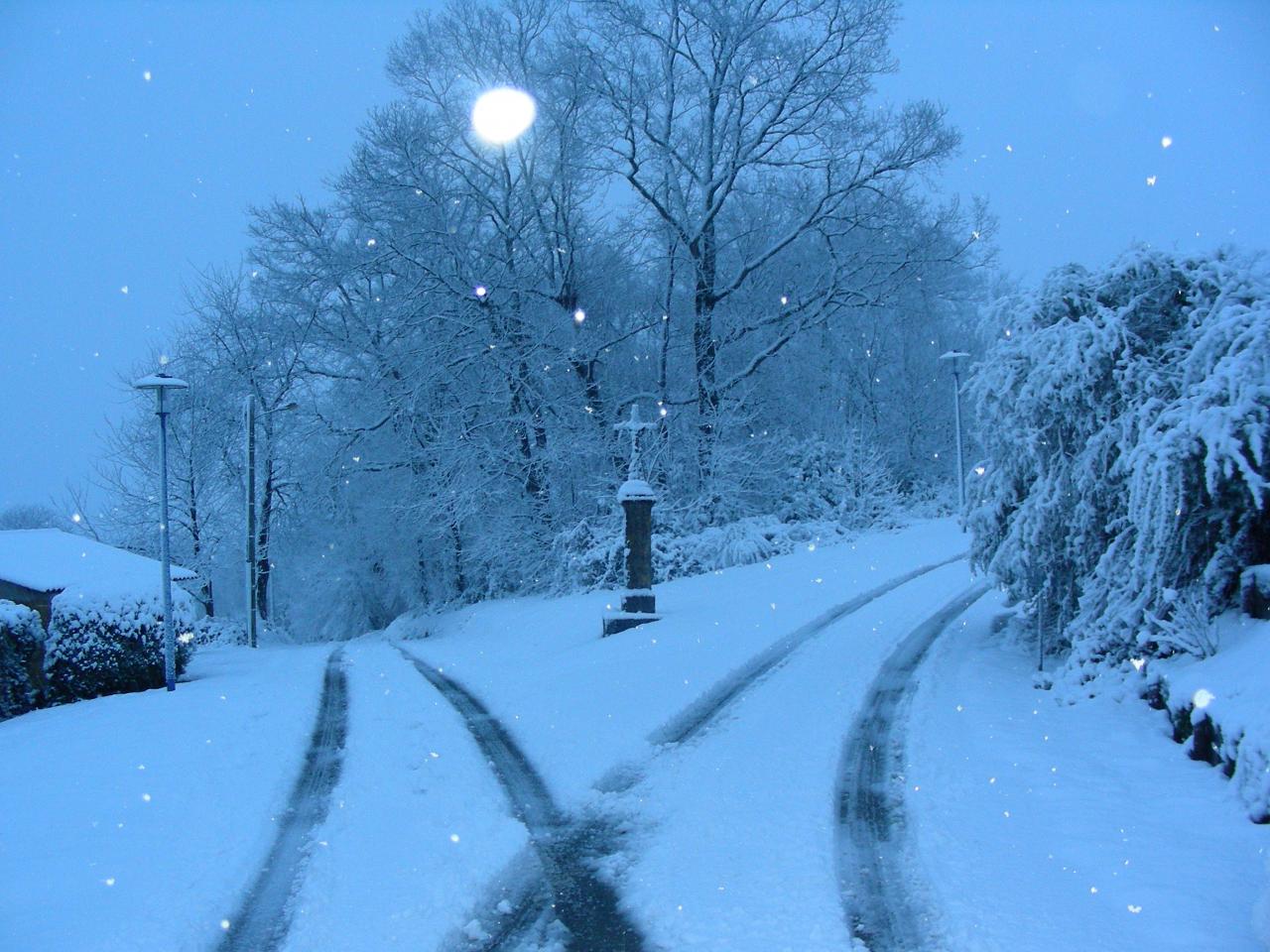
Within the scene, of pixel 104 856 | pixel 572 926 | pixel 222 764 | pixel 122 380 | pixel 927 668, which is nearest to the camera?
pixel 572 926

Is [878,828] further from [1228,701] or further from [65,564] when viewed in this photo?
[65,564]

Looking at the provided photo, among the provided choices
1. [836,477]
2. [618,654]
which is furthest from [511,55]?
[618,654]

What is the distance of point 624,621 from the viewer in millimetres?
15266

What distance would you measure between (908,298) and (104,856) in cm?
2291

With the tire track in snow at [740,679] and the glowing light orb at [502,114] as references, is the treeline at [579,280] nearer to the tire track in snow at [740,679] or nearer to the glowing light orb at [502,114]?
the glowing light orb at [502,114]

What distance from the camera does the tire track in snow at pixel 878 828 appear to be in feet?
15.5

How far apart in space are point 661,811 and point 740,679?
407cm

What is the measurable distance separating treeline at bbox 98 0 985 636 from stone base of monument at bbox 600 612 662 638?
806 cm

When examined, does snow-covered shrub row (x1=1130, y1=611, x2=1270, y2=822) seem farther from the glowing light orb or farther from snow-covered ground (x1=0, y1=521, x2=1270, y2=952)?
the glowing light orb

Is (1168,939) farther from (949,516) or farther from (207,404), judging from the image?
(207,404)

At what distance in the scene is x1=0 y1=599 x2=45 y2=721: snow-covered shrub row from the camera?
12484 millimetres

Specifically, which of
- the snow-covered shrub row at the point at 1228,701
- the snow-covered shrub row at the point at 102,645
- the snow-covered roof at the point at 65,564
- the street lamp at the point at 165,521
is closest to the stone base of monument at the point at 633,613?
the street lamp at the point at 165,521

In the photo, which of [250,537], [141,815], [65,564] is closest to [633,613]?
[141,815]

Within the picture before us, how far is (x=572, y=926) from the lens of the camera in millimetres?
4863
